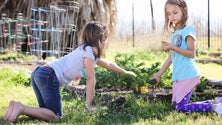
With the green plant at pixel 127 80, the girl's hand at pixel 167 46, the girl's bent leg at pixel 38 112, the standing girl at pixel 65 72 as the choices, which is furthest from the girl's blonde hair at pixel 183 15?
the girl's bent leg at pixel 38 112

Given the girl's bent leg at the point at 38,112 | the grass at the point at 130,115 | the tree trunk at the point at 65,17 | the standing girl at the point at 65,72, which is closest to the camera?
the grass at the point at 130,115

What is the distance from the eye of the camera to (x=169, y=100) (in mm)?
5453

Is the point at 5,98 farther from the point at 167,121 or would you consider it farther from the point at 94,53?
the point at 167,121

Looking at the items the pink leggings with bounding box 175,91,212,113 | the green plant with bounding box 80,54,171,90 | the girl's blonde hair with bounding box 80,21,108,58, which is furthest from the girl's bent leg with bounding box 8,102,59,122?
the green plant with bounding box 80,54,171,90

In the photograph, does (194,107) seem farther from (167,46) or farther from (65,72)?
(65,72)

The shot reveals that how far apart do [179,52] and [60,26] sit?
11.3 metres

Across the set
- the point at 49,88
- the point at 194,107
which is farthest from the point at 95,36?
the point at 194,107

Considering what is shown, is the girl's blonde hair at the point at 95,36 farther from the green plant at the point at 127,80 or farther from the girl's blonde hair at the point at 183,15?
the green plant at the point at 127,80

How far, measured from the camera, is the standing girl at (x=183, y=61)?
4.71 m

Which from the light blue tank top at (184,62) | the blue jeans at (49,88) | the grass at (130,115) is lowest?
the grass at (130,115)

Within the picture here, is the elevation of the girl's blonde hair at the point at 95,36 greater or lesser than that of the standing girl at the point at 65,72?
greater

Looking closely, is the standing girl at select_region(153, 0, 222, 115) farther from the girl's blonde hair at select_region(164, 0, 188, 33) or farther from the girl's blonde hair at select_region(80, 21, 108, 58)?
the girl's blonde hair at select_region(80, 21, 108, 58)

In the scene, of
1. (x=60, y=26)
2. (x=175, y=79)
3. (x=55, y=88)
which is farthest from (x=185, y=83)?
(x=60, y=26)

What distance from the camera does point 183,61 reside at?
15.8ft
